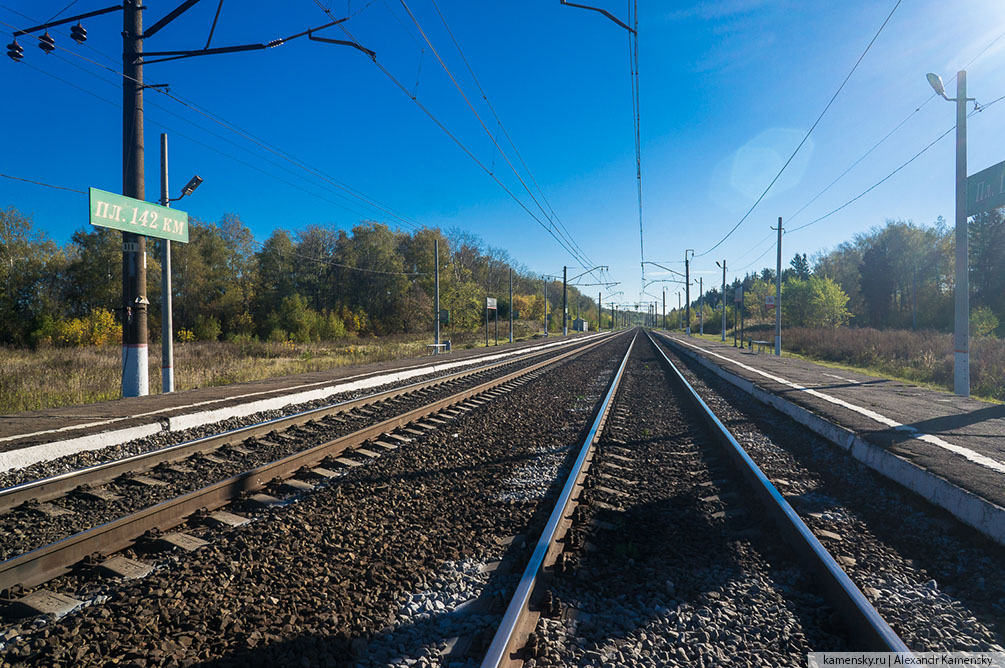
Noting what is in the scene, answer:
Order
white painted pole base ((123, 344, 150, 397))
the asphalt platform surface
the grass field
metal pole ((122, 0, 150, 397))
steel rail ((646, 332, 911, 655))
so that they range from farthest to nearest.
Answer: the grass field < metal pole ((122, 0, 150, 397)) < white painted pole base ((123, 344, 150, 397)) < the asphalt platform surface < steel rail ((646, 332, 911, 655))

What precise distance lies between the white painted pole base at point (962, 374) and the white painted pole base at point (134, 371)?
19.1 m

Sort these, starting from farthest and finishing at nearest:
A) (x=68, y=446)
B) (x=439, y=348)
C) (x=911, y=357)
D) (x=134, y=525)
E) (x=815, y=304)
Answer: (x=815, y=304) → (x=439, y=348) → (x=911, y=357) → (x=68, y=446) → (x=134, y=525)

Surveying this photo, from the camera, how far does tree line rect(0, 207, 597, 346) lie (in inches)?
1559

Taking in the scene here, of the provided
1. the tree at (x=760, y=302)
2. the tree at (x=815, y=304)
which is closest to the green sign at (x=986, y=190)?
the tree at (x=815, y=304)

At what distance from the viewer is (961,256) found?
12.6 meters

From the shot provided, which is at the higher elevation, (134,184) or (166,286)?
(134,184)

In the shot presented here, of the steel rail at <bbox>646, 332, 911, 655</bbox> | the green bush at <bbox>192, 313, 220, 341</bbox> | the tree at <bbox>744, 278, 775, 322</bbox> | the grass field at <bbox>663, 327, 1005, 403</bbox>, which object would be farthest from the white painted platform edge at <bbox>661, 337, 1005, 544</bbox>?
the tree at <bbox>744, 278, 775, 322</bbox>

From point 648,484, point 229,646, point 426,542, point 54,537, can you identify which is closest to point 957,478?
point 648,484

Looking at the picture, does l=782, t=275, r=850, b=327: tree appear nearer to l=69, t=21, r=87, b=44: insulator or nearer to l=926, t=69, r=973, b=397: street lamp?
l=926, t=69, r=973, b=397: street lamp

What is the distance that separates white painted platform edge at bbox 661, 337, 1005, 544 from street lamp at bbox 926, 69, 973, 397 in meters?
5.83

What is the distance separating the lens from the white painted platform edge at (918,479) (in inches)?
172

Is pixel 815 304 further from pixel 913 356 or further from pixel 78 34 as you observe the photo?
pixel 78 34

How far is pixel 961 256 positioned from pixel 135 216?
63.1 ft

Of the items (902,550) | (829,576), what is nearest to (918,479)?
(902,550)
